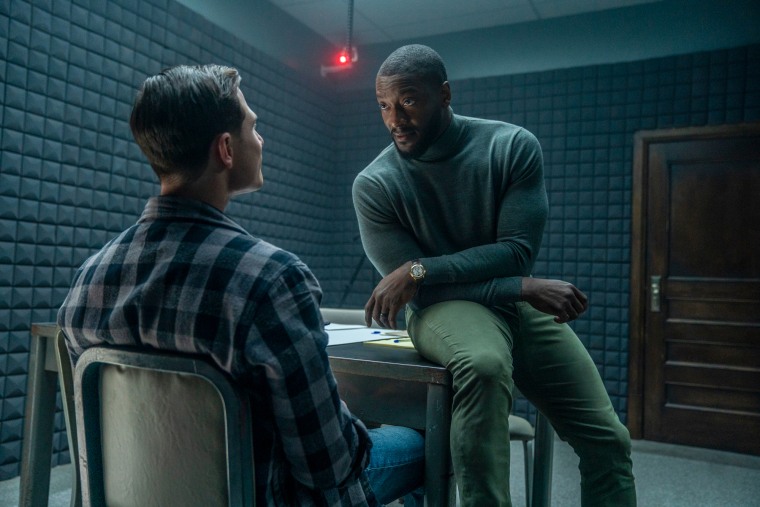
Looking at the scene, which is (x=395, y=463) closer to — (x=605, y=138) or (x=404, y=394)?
(x=404, y=394)

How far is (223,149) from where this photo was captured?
934mm

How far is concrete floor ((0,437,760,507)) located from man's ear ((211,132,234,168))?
215 centimetres

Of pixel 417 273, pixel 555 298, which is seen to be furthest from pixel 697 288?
pixel 417 273

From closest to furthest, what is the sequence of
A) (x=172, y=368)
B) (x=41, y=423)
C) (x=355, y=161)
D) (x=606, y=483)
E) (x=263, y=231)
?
(x=172, y=368) → (x=606, y=483) → (x=41, y=423) → (x=263, y=231) → (x=355, y=161)

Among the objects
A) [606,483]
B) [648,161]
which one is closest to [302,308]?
[606,483]

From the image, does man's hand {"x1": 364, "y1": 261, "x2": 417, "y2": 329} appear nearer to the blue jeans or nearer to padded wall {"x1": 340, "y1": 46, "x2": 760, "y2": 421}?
the blue jeans

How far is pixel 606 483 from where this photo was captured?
53.2 inches

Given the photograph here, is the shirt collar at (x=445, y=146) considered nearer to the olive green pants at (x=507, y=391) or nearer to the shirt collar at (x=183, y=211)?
the olive green pants at (x=507, y=391)

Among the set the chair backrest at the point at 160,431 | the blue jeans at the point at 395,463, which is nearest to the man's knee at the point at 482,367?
the blue jeans at the point at 395,463

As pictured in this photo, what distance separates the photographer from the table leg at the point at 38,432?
6.32 ft

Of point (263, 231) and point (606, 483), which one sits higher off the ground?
point (263, 231)

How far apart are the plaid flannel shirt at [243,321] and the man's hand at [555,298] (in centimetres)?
57

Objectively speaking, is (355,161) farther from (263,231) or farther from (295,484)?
(295,484)

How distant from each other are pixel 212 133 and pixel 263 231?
131 inches
